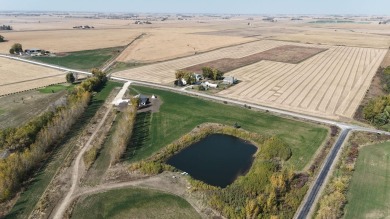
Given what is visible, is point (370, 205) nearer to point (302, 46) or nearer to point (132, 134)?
point (132, 134)

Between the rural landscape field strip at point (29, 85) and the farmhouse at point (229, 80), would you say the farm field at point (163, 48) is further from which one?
the farmhouse at point (229, 80)

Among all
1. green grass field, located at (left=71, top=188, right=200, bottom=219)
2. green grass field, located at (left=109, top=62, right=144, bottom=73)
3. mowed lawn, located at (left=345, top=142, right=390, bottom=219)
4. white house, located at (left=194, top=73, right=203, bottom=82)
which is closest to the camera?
mowed lawn, located at (left=345, top=142, right=390, bottom=219)

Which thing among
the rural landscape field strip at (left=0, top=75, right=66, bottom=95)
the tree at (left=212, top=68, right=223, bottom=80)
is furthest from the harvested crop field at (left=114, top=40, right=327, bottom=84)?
the rural landscape field strip at (left=0, top=75, right=66, bottom=95)

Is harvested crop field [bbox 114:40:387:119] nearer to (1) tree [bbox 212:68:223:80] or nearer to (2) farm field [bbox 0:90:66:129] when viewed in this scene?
(1) tree [bbox 212:68:223:80]

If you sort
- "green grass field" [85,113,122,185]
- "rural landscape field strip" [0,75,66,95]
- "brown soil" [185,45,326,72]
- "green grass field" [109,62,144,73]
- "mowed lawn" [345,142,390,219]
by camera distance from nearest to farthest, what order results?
1. "mowed lawn" [345,142,390,219]
2. "green grass field" [85,113,122,185]
3. "rural landscape field strip" [0,75,66,95]
4. "green grass field" [109,62,144,73]
5. "brown soil" [185,45,326,72]

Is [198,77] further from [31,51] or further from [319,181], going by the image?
[31,51]

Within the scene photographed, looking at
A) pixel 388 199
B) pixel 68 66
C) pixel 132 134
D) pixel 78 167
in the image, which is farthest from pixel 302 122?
pixel 68 66

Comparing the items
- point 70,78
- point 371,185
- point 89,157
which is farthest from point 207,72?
point 371,185
